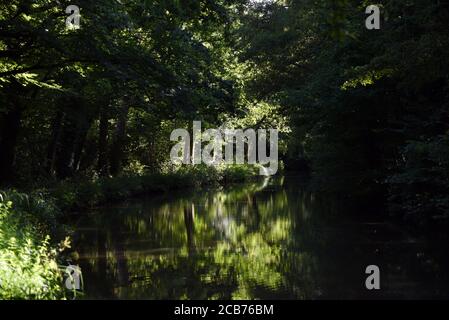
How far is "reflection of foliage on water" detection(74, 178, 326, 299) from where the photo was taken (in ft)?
29.5

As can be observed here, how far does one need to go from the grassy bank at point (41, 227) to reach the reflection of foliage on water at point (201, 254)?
3.44ft

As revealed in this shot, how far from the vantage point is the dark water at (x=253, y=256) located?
8.83m

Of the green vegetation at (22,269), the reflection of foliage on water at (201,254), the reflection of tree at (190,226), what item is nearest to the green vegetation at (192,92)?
the green vegetation at (22,269)

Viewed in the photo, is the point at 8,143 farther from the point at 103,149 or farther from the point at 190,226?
the point at 103,149

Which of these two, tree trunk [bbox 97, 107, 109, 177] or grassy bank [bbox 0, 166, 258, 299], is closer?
grassy bank [bbox 0, 166, 258, 299]

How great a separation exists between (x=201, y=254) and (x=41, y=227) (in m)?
3.29

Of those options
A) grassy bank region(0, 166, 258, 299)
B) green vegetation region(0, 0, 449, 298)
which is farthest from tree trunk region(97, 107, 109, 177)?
grassy bank region(0, 166, 258, 299)

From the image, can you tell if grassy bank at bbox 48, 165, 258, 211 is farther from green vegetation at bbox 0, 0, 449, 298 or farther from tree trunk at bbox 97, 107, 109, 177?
tree trunk at bbox 97, 107, 109, 177

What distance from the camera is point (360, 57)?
16.3 meters

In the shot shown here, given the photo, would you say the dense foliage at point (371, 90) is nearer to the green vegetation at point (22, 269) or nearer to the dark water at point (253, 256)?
the dark water at point (253, 256)

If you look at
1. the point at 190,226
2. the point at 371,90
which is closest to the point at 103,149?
the point at 190,226

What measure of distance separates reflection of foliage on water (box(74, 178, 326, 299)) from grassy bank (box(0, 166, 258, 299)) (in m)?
1.05

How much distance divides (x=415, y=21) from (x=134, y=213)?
37.3 ft

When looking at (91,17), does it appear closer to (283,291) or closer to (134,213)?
(283,291)
